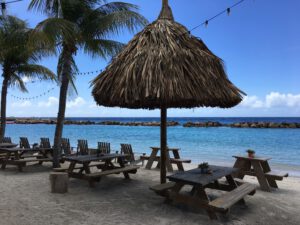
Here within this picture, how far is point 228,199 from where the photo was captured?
167 inches

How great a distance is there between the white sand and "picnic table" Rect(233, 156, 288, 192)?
0.82 ft

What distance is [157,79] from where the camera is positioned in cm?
473

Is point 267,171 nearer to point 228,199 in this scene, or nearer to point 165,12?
point 228,199

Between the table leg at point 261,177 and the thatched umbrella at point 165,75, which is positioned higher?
the thatched umbrella at point 165,75

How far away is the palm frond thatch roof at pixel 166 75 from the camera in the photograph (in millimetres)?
4703

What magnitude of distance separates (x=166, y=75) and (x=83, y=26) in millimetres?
4802

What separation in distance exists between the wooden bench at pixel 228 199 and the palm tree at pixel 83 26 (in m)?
5.30

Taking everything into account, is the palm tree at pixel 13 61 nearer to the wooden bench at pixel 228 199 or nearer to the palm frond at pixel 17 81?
the palm frond at pixel 17 81

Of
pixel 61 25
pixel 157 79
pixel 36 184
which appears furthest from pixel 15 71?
pixel 157 79

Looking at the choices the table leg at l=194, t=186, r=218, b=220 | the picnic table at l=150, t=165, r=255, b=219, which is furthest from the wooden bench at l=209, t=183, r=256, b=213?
the table leg at l=194, t=186, r=218, b=220

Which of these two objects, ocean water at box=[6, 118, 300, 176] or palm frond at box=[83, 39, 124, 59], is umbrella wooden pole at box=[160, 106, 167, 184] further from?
ocean water at box=[6, 118, 300, 176]

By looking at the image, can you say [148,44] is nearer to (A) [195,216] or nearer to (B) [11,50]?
(A) [195,216]

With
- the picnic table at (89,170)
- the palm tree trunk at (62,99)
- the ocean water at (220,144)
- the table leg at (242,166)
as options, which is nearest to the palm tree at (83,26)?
the palm tree trunk at (62,99)

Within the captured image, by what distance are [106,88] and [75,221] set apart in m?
2.28
